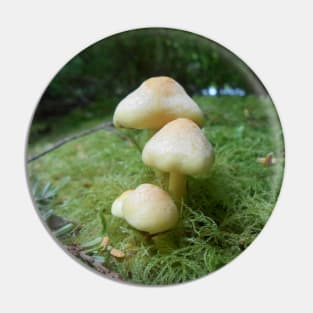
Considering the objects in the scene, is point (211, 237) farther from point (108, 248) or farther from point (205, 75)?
point (205, 75)

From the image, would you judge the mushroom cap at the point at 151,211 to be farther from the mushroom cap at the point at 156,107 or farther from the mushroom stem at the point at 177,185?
→ the mushroom cap at the point at 156,107

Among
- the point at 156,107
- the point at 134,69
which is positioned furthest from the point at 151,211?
the point at 134,69

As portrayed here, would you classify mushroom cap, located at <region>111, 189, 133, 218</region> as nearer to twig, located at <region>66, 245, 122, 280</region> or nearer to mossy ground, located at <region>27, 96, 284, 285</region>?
mossy ground, located at <region>27, 96, 284, 285</region>

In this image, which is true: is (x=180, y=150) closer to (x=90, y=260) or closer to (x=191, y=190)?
(x=191, y=190)

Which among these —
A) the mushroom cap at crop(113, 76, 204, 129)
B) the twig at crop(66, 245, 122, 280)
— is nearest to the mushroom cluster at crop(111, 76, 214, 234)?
the mushroom cap at crop(113, 76, 204, 129)

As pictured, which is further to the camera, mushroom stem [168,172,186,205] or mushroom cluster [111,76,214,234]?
mushroom stem [168,172,186,205]

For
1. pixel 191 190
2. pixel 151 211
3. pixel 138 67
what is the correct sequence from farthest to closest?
1. pixel 138 67
2. pixel 191 190
3. pixel 151 211

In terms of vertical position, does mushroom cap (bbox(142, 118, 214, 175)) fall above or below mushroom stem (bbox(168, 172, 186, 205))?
above

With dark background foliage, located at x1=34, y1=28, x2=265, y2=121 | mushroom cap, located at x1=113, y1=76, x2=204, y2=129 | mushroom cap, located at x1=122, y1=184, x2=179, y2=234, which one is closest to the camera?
mushroom cap, located at x1=122, y1=184, x2=179, y2=234
